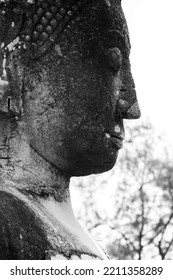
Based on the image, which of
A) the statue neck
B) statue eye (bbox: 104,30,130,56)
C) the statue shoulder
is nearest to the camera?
the statue shoulder

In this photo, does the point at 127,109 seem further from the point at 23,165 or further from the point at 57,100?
the point at 23,165

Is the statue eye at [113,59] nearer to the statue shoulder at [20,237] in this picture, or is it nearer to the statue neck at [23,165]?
the statue neck at [23,165]

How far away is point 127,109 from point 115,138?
0.20m

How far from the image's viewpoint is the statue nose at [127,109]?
449 cm

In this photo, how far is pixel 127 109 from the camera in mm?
4508

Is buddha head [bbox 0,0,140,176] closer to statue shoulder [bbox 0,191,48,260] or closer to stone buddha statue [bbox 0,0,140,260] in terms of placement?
stone buddha statue [bbox 0,0,140,260]

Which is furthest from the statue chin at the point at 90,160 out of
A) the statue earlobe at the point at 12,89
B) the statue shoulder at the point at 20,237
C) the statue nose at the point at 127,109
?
the statue shoulder at the point at 20,237

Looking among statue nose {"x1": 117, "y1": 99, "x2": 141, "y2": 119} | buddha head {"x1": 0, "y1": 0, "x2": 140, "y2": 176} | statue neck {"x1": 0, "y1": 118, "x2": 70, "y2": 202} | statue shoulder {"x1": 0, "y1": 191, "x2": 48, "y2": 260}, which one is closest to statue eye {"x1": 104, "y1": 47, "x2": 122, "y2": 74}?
buddha head {"x1": 0, "y1": 0, "x2": 140, "y2": 176}

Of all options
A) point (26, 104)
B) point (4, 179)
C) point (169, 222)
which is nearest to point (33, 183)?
point (4, 179)

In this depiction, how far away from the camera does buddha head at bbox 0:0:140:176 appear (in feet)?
14.1
